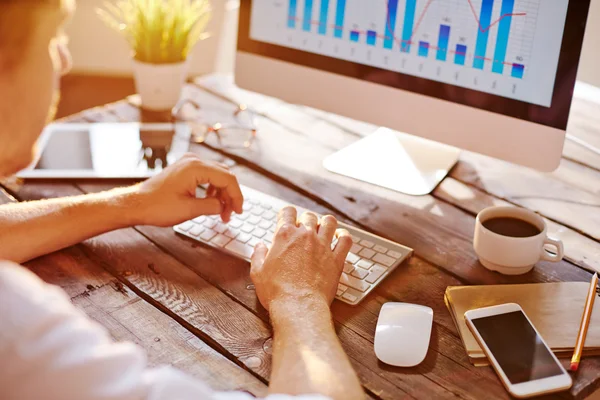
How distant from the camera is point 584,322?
2.85ft

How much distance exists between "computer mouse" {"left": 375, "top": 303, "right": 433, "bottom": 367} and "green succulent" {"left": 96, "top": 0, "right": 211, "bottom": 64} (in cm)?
84

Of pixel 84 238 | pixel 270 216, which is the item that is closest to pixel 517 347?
pixel 270 216

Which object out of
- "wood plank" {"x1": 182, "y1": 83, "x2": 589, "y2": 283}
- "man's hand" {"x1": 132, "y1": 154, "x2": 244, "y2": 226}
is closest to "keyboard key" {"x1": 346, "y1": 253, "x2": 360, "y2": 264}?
"wood plank" {"x1": 182, "y1": 83, "x2": 589, "y2": 283}

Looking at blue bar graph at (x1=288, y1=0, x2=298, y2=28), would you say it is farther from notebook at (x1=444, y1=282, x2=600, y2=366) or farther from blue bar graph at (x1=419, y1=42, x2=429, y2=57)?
notebook at (x1=444, y1=282, x2=600, y2=366)

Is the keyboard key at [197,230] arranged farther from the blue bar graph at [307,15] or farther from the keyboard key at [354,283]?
the blue bar graph at [307,15]

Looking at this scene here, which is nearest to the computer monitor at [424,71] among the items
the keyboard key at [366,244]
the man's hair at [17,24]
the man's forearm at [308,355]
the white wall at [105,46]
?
the keyboard key at [366,244]

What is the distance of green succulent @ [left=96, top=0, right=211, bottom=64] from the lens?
142cm

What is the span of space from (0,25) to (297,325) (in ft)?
1.62

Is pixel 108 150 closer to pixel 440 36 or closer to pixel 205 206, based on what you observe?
pixel 205 206

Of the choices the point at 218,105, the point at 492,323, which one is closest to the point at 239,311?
the point at 492,323

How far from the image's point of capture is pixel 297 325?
0.83m

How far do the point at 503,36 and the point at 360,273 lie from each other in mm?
447

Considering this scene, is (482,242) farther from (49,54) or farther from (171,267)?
Result: (49,54)

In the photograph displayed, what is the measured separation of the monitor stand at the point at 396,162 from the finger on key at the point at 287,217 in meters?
0.27
